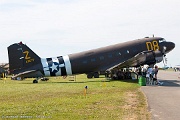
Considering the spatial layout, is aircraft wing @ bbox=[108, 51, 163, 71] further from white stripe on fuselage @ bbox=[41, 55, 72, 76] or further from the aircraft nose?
white stripe on fuselage @ bbox=[41, 55, 72, 76]

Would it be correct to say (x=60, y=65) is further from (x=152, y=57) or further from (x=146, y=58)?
(x=152, y=57)

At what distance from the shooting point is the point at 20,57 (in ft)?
111

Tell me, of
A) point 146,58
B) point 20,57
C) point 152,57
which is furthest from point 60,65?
point 152,57

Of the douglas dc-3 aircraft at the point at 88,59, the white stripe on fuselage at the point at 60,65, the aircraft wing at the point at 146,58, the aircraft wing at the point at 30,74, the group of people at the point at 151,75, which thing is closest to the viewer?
the group of people at the point at 151,75

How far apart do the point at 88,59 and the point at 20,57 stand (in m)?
7.87

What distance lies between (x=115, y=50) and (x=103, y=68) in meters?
2.62

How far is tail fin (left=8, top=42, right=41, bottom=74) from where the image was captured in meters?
33.5

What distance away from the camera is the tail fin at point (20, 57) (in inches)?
1318

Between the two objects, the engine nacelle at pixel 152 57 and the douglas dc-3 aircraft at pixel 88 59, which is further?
the douglas dc-3 aircraft at pixel 88 59

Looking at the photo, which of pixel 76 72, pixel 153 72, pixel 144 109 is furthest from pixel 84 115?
pixel 76 72

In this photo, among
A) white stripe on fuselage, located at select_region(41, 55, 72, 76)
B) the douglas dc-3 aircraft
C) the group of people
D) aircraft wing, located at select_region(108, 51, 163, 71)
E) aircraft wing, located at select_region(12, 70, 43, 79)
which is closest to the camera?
the group of people

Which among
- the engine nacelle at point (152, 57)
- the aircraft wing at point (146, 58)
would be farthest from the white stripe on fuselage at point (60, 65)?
the engine nacelle at point (152, 57)

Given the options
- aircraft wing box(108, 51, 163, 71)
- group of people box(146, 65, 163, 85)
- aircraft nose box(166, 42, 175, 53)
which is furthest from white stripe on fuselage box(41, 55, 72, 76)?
aircraft nose box(166, 42, 175, 53)

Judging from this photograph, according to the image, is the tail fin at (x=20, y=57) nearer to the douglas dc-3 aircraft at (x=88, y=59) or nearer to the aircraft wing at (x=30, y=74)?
the douglas dc-3 aircraft at (x=88, y=59)
